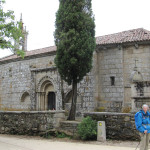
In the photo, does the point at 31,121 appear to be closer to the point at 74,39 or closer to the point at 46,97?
the point at 74,39

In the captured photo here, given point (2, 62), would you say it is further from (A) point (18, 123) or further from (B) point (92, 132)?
(B) point (92, 132)

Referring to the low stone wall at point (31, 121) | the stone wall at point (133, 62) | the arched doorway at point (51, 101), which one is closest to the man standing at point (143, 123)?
the low stone wall at point (31, 121)

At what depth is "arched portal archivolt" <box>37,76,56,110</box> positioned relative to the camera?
1703 cm

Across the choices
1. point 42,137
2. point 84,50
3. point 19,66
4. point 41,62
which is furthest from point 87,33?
point 19,66

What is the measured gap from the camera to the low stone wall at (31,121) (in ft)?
30.5

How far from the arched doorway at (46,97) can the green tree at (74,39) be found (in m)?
6.66

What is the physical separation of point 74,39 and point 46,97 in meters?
8.31

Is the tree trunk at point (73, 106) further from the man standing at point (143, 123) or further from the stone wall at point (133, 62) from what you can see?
the man standing at point (143, 123)

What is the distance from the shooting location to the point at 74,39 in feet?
33.2

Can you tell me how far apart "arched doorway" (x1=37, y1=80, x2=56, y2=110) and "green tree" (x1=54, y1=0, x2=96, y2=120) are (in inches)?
262

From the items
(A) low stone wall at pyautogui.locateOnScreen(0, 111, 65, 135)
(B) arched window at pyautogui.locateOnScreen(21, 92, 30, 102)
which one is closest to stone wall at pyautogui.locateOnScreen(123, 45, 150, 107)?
(A) low stone wall at pyautogui.locateOnScreen(0, 111, 65, 135)

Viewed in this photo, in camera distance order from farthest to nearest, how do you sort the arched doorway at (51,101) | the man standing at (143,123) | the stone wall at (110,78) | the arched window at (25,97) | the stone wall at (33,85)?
the arched window at (25,97), the arched doorway at (51,101), the stone wall at (33,85), the stone wall at (110,78), the man standing at (143,123)

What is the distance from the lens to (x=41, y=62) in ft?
56.6

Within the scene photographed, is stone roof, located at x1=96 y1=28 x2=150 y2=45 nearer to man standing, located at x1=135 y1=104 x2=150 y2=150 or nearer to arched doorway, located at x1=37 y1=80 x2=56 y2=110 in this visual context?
arched doorway, located at x1=37 y1=80 x2=56 y2=110
